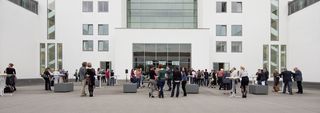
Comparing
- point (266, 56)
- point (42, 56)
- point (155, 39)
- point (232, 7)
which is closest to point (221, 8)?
point (232, 7)

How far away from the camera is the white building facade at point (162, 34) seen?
164ft

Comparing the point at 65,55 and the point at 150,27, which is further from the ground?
the point at 150,27

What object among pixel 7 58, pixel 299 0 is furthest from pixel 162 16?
pixel 7 58

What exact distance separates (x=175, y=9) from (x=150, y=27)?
4.19 meters

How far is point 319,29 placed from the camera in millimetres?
37938

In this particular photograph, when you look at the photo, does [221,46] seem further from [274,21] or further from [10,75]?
[10,75]

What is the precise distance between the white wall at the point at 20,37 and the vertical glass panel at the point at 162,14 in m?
11.9

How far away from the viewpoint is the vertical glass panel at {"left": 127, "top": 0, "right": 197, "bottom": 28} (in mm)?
53375

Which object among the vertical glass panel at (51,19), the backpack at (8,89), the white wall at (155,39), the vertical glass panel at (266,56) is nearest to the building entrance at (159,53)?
the white wall at (155,39)

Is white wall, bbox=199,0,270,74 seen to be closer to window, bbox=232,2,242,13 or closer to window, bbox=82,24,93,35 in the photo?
window, bbox=232,2,242,13

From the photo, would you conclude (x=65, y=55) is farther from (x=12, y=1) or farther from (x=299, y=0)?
(x=299, y=0)

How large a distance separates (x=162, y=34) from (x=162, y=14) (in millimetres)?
4457

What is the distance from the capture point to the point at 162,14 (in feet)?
175

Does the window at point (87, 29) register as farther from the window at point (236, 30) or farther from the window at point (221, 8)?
the window at point (236, 30)
